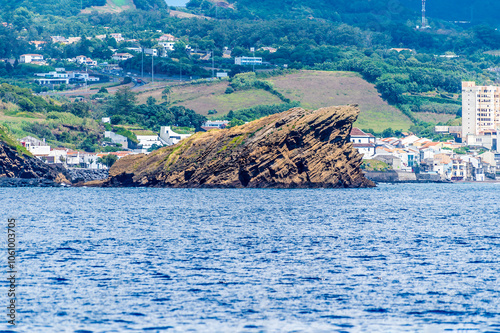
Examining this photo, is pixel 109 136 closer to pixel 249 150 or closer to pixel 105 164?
pixel 105 164

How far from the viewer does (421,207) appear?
81.3 m

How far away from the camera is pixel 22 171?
11638 cm

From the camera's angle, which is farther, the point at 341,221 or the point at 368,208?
the point at 368,208

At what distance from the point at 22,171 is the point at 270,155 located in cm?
3809

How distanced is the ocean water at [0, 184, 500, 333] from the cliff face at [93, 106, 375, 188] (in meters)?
31.5

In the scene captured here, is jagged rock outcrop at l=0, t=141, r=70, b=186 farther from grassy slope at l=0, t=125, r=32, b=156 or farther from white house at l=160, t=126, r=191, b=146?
white house at l=160, t=126, r=191, b=146

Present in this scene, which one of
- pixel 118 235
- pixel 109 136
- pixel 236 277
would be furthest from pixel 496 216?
pixel 109 136

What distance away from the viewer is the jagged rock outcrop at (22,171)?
369 feet

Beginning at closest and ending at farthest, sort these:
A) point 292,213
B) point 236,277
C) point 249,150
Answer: point 236,277, point 292,213, point 249,150

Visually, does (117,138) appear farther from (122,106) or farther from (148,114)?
(122,106)

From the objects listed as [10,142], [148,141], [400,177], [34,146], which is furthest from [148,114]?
[10,142]

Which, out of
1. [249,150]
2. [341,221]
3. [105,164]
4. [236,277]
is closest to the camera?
[236,277]

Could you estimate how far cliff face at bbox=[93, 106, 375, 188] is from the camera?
100625 mm

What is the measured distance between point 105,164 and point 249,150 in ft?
161
